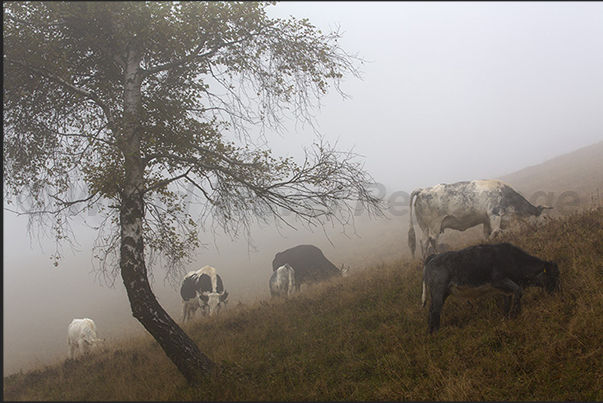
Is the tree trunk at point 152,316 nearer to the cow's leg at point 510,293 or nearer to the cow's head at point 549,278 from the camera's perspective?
the cow's leg at point 510,293

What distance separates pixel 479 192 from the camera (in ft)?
35.4

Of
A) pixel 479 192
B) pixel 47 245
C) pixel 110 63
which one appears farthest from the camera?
pixel 47 245

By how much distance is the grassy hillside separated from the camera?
4074 millimetres

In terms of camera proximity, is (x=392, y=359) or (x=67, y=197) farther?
(x=67, y=197)

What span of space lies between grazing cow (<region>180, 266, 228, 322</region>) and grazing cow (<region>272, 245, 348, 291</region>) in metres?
3.39

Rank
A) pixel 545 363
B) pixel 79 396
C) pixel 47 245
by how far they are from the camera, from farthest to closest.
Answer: pixel 47 245, pixel 79 396, pixel 545 363

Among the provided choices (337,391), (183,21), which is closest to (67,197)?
(183,21)

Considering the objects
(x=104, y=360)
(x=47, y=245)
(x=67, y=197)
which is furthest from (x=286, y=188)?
(x=47, y=245)

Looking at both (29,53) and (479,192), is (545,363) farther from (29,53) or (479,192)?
(29,53)

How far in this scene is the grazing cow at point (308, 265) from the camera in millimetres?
15492

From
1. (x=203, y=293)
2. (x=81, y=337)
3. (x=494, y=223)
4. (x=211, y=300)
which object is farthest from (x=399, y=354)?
(x=81, y=337)

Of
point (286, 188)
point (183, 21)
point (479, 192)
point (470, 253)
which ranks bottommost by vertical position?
point (470, 253)

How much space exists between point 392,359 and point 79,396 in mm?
4701

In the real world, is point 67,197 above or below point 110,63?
below
